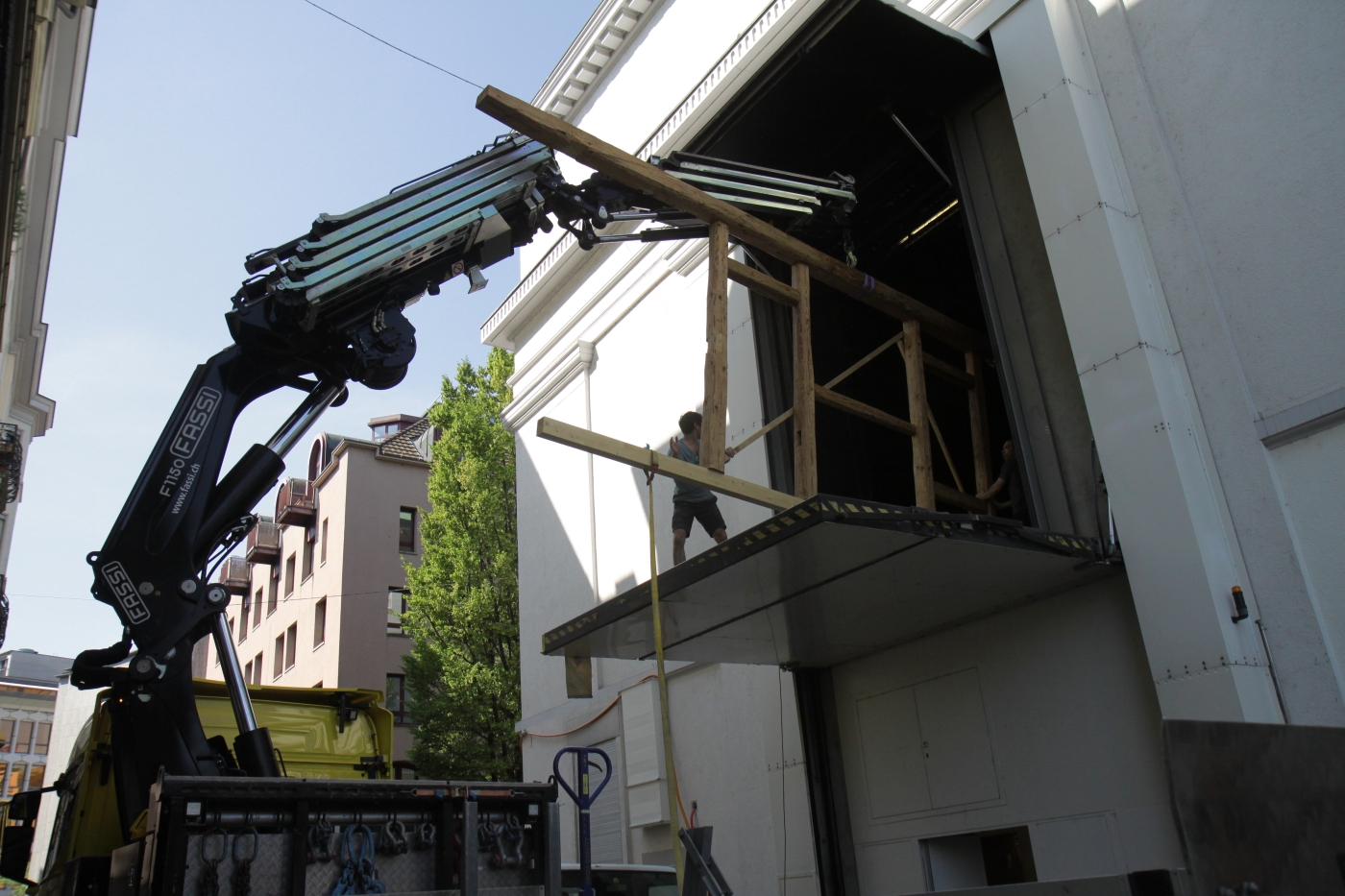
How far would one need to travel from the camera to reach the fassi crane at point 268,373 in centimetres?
677

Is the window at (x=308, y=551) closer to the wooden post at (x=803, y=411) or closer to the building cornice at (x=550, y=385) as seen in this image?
the building cornice at (x=550, y=385)

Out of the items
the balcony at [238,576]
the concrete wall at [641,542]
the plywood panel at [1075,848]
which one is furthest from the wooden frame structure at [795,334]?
the balcony at [238,576]

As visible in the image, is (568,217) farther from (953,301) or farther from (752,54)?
(953,301)

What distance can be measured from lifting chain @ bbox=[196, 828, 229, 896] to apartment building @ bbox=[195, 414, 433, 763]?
28.3 metres

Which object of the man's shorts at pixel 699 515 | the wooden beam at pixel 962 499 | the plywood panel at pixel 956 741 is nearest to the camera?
the plywood panel at pixel 956 741

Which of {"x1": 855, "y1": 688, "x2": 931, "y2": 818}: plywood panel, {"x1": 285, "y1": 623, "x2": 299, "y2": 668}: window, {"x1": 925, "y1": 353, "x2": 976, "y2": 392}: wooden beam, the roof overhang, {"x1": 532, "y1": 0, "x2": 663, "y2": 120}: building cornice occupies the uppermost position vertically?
{"x1": 532, "y1": 0, "x2": 663, "y2": 120}: building cornice

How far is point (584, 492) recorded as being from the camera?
16.0 metres

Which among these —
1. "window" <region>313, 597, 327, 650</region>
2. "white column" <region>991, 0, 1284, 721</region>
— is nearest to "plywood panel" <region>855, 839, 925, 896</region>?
"white column" <region>991, 0, 1284, 721</region>

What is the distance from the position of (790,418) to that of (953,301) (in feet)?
11.4

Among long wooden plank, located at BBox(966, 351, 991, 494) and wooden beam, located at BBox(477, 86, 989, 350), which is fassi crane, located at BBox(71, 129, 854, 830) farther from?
long wooden plank, located at BBox(966, 351, 991, 494)

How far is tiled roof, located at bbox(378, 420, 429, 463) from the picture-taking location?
4016 centimetres

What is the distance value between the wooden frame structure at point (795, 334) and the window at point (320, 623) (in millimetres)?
31560

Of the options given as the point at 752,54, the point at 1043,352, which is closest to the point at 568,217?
the point at 1043,352

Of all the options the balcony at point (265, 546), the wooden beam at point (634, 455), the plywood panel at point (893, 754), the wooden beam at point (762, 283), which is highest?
the balcony at point (265, 546)
